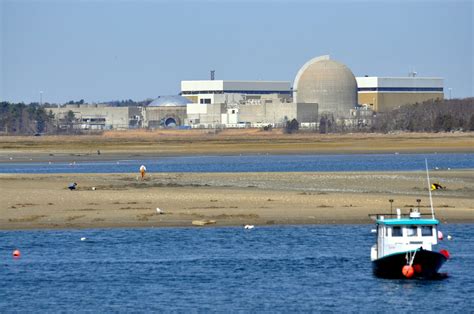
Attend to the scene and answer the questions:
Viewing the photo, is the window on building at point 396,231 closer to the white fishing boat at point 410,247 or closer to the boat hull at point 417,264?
the white fishing boat at point 410,247

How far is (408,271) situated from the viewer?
1551 inches

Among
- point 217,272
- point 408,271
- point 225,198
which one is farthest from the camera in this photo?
point 225,198

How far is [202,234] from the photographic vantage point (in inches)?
1982

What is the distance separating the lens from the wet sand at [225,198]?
54.1 m

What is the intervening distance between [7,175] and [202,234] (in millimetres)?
35906

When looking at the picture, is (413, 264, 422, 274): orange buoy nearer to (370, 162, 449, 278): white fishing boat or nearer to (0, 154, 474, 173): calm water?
(370, 162, 449, 278): white fishing boat

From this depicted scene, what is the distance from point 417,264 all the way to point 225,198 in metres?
23.7

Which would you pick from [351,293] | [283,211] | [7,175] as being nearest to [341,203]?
[283,211]

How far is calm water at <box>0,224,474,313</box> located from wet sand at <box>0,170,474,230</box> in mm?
2529

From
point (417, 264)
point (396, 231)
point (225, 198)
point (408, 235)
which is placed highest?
point (396, 231)

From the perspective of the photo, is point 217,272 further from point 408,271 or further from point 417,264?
point 417,264

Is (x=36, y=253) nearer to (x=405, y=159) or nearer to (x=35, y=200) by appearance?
(x=35, y=200)

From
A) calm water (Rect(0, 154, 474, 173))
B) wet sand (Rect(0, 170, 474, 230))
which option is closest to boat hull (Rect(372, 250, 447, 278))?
wet sand (Rect(0, 170, 474, 230))

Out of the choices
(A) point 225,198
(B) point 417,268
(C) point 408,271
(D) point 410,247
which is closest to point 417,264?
(B) point 417,268
